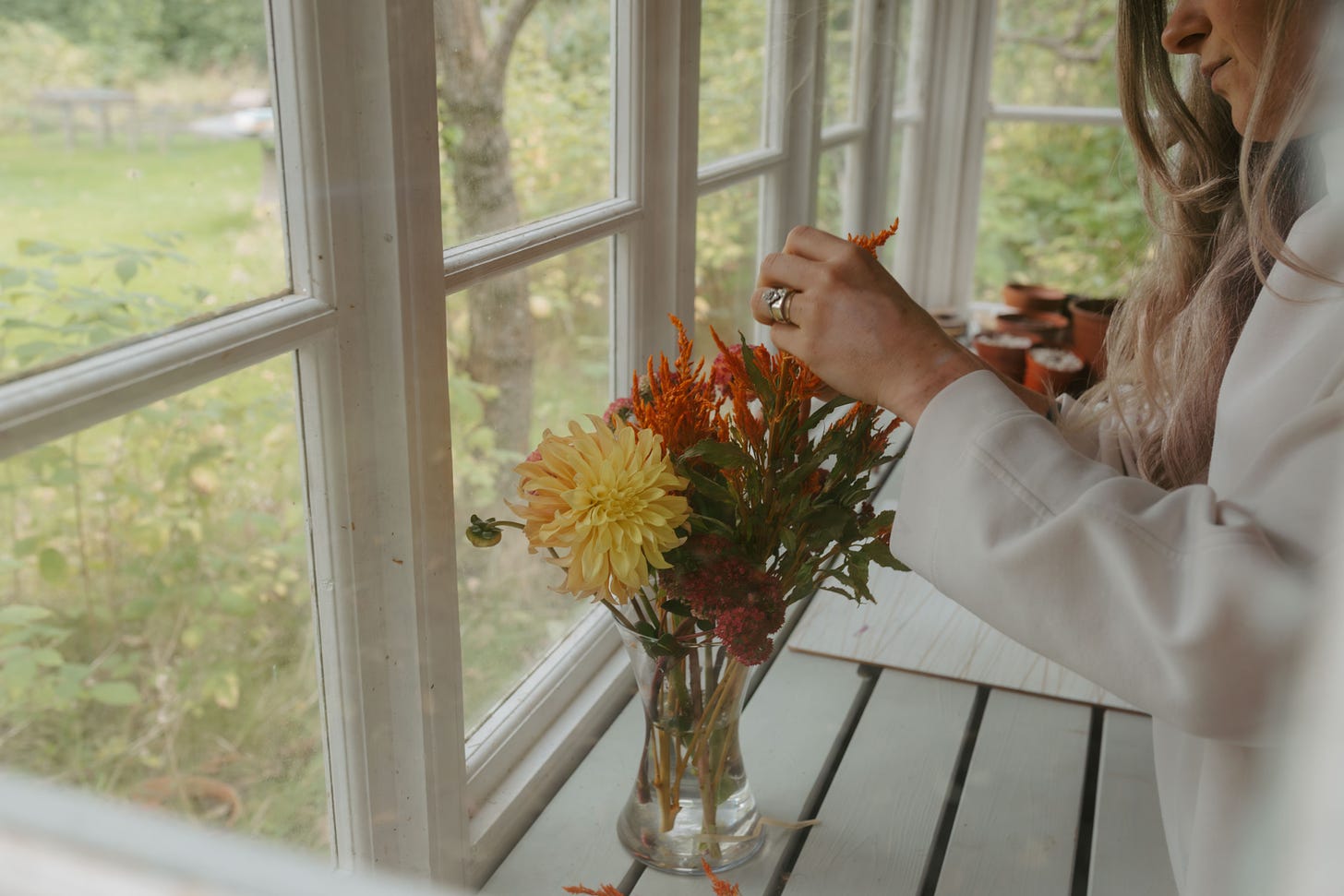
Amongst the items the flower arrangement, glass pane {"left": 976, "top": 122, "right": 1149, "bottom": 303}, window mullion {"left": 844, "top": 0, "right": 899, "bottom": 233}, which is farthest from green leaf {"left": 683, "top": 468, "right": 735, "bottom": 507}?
glass pane {"left": 976, "top": 122, "right": 1149, "bottom": 303}

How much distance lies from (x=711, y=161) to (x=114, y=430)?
1.04m

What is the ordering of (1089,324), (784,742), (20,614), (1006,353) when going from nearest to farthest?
(20,614)
(784,742)
(1006,353)
(1089,324)

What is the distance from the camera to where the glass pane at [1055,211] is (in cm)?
320

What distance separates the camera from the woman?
0.58 metres

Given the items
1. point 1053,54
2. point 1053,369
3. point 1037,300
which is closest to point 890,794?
point 1053,369

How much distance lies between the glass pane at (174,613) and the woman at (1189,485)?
0.36 meters

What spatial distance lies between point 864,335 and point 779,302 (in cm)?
7

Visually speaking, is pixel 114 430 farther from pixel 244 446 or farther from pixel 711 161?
pixel 711 161

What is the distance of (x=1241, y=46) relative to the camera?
731 millimetres

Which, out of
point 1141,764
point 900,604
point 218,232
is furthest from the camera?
point 900,604

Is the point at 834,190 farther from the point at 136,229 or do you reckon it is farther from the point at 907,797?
the point at 136,229

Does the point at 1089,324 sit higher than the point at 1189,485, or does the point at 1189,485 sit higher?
the point at 1189,485

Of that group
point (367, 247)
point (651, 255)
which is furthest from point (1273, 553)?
point (651, 255)

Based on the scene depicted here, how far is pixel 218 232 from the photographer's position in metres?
0.68
